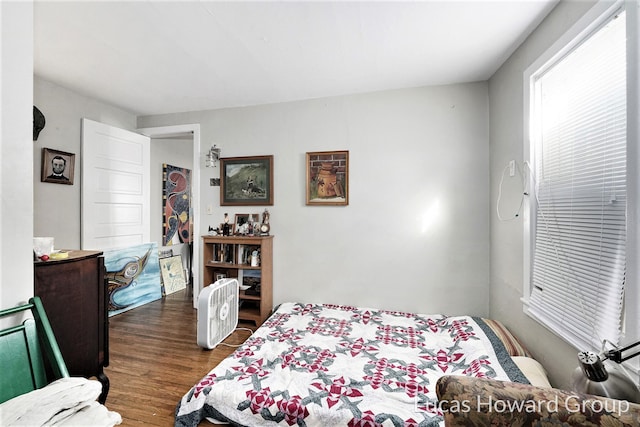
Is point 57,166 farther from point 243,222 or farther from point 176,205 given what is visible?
point 243,222

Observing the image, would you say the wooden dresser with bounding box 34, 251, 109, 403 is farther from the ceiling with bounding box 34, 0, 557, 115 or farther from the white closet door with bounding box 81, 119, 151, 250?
the white closet door with bounding box 81, 119, 151, 250

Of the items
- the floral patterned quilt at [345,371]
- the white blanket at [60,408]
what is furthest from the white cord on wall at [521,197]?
the white blanket at [60,408]

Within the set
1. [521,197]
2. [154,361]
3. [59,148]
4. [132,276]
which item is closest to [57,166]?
[59,148]

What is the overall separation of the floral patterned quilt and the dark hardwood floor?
0.32m

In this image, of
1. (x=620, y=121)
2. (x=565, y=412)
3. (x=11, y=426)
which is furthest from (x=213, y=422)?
(x=620, y=121)

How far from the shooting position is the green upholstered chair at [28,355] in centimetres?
101

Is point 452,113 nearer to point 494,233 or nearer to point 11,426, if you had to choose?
point 494,233

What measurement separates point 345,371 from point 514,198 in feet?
5.91

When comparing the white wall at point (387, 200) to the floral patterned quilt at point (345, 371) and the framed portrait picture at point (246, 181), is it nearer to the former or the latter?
the framed portrait picture at point (246, 181)

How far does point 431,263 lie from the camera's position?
104 inches

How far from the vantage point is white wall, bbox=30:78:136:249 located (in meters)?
2.50

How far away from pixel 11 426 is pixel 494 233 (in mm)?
3029

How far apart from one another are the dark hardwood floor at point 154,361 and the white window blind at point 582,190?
2325 mm

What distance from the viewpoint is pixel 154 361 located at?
215cm
